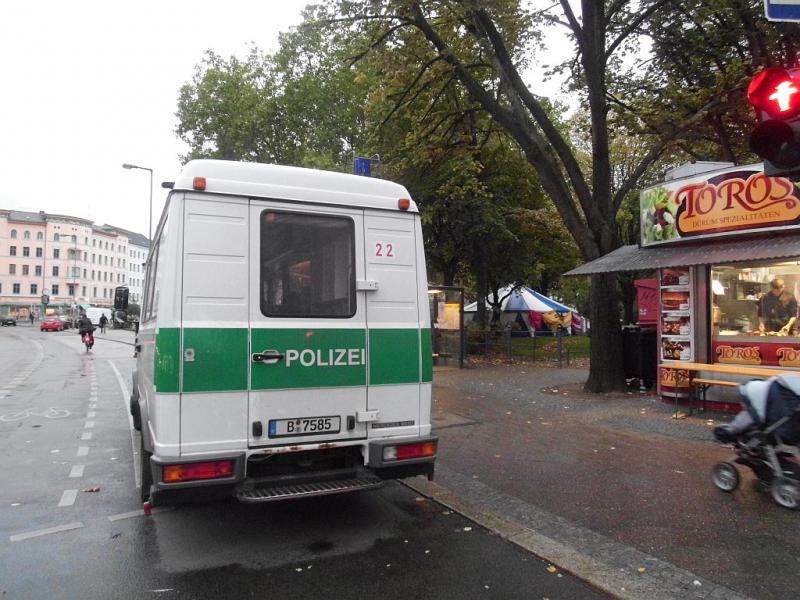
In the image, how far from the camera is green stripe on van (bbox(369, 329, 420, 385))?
189 inches

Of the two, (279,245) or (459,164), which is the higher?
(459,164)

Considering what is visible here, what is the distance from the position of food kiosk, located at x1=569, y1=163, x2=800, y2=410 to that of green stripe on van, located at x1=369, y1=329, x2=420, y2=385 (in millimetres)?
6349

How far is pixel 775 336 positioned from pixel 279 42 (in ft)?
90.9

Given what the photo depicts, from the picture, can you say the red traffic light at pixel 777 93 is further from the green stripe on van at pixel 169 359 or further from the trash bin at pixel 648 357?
the trash bin at pixel 648 357

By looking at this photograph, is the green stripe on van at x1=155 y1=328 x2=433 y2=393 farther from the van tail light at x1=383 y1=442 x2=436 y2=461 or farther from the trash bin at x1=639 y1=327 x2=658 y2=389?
the trash bin at x1=639 y1=327 x2=658 y2=389

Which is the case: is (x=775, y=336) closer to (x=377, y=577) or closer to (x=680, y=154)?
(x=377, y=577)

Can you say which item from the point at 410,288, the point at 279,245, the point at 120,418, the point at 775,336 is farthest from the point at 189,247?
the point at 775,336

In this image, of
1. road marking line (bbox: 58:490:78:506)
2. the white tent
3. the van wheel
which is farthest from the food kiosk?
the white tent

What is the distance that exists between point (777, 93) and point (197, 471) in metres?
4.43

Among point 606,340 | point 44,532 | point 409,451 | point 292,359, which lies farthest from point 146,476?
point 606,340

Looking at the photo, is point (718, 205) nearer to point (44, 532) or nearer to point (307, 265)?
point (307, 265)

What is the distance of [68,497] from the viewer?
5707 millimetres

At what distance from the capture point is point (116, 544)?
14.9 ft

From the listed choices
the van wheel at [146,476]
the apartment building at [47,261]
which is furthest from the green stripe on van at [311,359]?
the apartment building at [47,261]
